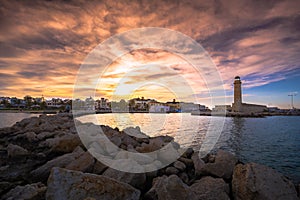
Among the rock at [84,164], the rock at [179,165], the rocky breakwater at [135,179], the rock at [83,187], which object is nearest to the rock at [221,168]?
the rocky breakwater at [135,179]

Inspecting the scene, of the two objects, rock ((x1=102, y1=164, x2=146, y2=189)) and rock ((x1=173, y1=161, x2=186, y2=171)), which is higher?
rock ((x1=102, y1=164, x2=146, y2=189))

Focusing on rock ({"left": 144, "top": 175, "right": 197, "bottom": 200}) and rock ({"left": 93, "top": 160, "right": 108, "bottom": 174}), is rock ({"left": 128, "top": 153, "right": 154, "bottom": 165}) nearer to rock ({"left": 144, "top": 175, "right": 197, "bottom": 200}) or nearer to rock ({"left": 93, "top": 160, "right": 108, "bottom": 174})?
rock ({"left": 93, "top": 160, "right": 108, "bottom": 174})

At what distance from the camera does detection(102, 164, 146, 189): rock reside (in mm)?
3432

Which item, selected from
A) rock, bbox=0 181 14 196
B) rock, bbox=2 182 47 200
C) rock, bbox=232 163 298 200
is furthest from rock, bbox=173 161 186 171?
rock, bbox=0 181 14 196

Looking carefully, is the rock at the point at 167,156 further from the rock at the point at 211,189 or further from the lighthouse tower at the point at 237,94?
the lighthouse tower at the point at 237,94

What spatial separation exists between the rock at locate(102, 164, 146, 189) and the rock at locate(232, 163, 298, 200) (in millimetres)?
1752

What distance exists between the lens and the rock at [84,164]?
12.4ft

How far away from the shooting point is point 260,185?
10.1 feet

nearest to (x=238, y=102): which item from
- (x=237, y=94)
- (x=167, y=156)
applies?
(x=237, y=94)

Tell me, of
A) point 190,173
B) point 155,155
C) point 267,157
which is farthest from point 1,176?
point 267,157

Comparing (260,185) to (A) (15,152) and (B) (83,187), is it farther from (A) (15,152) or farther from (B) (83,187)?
(A) (15,152)

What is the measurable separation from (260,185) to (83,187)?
2.84 m

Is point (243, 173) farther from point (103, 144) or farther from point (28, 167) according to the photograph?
point (28, 167)

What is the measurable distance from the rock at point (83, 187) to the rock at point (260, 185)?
187cm
